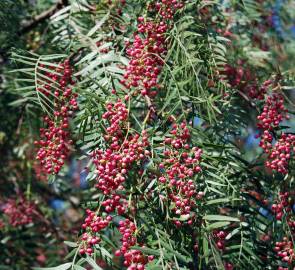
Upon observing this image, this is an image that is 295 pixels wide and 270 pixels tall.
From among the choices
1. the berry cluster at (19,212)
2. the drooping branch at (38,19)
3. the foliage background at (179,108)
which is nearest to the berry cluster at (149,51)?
the foliage background at (179,108)

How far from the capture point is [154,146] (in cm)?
174

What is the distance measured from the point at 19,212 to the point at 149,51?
1.95 metres

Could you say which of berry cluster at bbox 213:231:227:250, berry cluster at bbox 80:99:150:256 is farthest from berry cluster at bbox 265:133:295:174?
berry cluster at bbox 80:99:150:256

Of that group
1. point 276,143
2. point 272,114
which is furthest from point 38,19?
point 276,143

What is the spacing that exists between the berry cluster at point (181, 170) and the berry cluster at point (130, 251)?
13 centimetres

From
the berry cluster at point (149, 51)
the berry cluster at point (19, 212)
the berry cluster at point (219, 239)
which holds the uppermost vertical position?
the berry cluster at point (149, 51)

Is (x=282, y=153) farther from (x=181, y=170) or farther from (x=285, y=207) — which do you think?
(x=181, y=170)

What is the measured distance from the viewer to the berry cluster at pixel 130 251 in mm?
1531

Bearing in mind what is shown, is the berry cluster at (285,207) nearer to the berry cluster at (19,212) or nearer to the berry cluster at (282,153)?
the berry cluster at (282,153)

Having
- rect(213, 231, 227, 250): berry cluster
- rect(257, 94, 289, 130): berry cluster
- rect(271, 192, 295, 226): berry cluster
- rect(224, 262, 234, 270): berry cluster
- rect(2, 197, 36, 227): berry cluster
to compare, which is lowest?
rect(2, 197, 36, 227): berry cluster

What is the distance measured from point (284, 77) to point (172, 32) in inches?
23.5

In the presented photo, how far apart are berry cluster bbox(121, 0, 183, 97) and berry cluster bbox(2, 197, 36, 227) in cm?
179

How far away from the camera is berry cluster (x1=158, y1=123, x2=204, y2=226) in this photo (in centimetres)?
160

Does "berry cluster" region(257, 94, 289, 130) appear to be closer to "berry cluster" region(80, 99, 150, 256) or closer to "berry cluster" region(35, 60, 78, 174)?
"berry cluster" region(80, 99, 150, 256)
